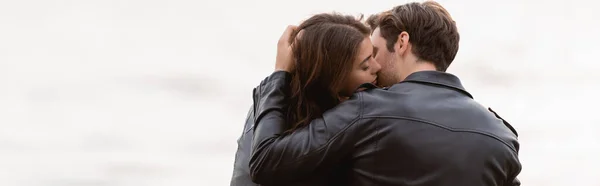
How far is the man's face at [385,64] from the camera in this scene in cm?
498

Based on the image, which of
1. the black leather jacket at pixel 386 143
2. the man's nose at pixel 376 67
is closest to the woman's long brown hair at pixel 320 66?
the black leather jacket at pixel 386 143

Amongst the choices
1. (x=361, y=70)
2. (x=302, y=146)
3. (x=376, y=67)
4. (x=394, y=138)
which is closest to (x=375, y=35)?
(x=376, y=67)

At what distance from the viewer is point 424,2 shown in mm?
5285

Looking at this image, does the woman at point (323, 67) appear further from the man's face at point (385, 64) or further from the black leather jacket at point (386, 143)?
the man's face at point (385, 64)

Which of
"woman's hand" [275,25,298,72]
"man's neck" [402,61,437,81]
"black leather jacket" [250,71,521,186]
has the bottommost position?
"black leather jacket" [250,71,521,186]

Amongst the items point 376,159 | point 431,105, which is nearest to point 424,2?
point 431,105

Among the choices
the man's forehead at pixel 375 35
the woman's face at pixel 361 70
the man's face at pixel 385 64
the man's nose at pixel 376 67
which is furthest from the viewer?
the man's forehead at pixel 375 35

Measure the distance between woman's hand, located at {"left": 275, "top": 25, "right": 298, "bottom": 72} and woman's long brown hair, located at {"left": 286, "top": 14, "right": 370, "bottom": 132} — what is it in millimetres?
40

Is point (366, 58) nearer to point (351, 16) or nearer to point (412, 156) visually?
point (351, 16)

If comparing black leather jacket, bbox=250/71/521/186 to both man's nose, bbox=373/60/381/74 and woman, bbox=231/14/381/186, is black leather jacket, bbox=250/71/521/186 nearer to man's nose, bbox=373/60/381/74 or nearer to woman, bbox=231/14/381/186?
woman, bbox=231/14/381/186

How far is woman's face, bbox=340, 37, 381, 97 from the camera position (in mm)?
4660

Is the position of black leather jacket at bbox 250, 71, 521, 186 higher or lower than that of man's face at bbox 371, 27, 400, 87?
lower

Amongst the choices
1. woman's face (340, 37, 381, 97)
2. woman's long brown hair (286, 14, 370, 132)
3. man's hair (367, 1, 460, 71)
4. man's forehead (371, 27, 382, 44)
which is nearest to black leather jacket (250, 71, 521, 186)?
woman's long brown hair (286, 14, 370, 132)

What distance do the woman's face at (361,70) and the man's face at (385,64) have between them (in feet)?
0.64
